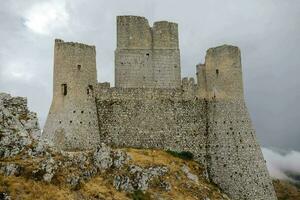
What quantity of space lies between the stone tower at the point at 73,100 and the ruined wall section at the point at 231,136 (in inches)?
429

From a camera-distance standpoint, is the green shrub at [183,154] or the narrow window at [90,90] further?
the green shrub at [183,154]

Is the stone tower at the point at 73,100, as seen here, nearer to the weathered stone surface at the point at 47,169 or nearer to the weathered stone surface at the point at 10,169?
the weathered stone surface at the point at 47,169

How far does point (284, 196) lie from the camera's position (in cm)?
7200

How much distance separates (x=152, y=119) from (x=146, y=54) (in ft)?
21.4

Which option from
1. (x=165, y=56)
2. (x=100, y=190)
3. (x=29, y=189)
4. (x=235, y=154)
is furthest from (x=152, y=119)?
(x=29, y=189)

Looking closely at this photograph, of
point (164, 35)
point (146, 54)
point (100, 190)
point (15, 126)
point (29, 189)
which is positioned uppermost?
point (164, 35)

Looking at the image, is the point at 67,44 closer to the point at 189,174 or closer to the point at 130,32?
the point at 130,32

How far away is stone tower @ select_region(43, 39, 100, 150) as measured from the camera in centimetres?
4619

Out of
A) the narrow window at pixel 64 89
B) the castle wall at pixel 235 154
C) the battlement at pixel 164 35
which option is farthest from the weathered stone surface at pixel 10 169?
the battlement at pixel 164 35

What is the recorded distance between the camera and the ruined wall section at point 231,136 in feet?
160

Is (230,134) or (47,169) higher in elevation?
(230,134)

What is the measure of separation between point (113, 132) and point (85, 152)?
22.6 ft

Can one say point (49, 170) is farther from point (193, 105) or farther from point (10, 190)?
point (193, 105)

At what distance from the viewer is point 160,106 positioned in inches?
1986
